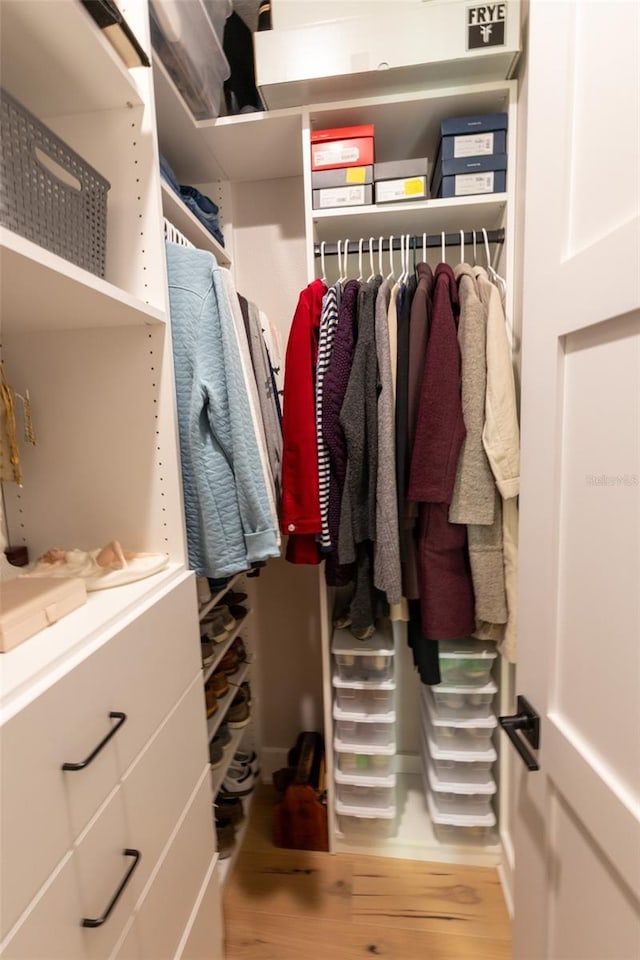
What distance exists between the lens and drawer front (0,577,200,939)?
1.49ft

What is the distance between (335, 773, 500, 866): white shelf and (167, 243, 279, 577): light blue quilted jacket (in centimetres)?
122

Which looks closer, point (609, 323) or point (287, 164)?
point (609, 323)

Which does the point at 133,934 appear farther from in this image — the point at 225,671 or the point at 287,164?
the point at 287,164

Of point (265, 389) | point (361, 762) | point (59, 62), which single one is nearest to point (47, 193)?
point (59, 62)

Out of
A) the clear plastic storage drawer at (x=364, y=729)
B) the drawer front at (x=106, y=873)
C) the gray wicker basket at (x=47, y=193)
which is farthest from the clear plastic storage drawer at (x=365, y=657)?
the gray wicker basket at (x=47, y=193)

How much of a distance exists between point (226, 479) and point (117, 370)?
0.30 m

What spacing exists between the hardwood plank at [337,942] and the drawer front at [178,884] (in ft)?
1.68

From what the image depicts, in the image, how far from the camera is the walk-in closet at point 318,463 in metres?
0.52

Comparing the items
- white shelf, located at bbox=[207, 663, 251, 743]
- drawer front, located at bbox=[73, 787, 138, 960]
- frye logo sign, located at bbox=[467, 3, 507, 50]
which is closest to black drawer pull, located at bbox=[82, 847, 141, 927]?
drawer front, located at bbox=[73, 787, 138, 960]

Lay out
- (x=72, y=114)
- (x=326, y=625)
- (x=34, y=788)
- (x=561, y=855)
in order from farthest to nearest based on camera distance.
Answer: (x=326, y=625) → (x=72, y=114) → (x=561, y=855) → (x=34, y=788)

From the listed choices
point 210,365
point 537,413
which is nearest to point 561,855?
point 537,413

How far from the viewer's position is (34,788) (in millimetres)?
484

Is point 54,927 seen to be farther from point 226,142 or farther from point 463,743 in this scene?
point 226,142

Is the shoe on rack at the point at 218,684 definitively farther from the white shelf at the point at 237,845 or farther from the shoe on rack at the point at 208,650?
the white shelf at the point at 237,845
